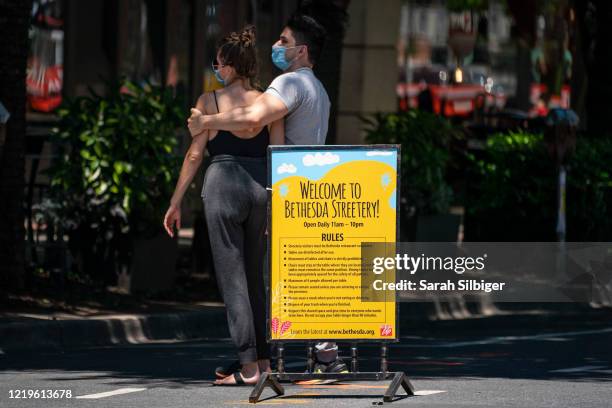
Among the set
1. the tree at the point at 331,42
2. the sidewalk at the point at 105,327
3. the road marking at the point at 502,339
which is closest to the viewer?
the sidewalk at the point at 105,327

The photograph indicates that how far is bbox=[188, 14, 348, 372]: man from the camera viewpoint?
8562mm

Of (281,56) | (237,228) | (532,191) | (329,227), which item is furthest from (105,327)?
(532,191)

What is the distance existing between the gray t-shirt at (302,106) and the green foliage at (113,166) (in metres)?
4.61

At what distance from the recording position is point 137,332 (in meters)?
11.9

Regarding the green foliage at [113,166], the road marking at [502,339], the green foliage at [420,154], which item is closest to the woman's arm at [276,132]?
the road marking at [502,339]

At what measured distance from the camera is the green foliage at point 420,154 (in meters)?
16.5

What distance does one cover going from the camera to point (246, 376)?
8758 millimetres

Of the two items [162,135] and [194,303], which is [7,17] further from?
[194,303]

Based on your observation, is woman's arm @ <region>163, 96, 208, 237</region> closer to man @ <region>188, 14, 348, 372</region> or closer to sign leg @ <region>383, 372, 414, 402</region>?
man @ <region>188, 14, 348, 372</region>

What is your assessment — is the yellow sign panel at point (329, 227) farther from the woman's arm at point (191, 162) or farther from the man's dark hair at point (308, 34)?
the man's dark hair at point (308, 34)

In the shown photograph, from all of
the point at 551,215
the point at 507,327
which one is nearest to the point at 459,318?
the point at 507,327

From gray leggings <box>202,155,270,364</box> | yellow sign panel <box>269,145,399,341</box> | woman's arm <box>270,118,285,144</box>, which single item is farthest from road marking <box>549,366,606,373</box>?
woman's arm <box>270,118,285,144</box>

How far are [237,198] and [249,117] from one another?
1.40ft

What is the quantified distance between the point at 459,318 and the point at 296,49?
5.60 metres
